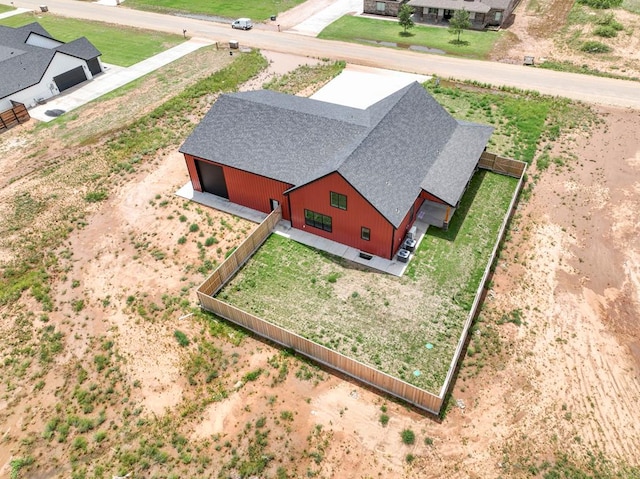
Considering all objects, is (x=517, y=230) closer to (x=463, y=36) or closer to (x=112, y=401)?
(x=112, y=401)

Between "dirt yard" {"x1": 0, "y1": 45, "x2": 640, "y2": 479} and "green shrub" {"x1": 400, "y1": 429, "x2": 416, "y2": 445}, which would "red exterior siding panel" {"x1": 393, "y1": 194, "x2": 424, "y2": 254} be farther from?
"green shrub" {"x1": 400, "y1": 429, "x2": 416, "y2": 445}

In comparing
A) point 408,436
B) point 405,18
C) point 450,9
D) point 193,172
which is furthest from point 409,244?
point 450,9

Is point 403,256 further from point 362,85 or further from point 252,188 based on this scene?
point 362,85

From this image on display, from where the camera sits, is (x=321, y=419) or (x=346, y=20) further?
(x=346, y=20)

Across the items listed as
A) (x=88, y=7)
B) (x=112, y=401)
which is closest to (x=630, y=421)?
(x=112, y=401)

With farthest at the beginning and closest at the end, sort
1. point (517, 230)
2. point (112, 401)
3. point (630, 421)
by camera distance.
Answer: point (517, 230)
point (112, 401)
point (630, 421)

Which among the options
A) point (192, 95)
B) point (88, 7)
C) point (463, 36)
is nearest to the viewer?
point (192, 95)

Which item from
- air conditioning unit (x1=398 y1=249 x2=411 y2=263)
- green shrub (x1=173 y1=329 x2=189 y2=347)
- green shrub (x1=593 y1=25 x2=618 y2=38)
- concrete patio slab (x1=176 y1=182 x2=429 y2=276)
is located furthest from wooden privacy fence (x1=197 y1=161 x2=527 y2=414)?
green shrub (x1=593 y1=25 x2=618 y2=38)
